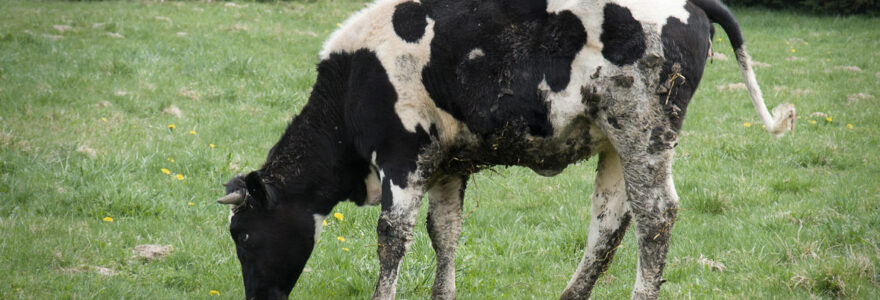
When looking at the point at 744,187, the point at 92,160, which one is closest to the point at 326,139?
the point at 92,160

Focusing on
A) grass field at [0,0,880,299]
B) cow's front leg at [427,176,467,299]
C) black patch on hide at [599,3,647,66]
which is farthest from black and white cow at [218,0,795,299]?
grass field at [0,0,880,299]

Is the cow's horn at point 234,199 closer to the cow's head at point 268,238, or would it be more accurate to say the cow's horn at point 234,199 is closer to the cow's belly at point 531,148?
the cow's head at point 268,238

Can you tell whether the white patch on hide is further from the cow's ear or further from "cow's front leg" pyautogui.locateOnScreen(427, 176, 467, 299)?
the cow's ear

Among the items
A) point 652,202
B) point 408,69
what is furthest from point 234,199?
point 652,202

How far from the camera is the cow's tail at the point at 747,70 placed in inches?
167

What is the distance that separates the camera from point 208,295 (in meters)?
5.46

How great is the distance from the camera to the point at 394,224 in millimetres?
4672

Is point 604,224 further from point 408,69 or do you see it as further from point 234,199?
point 234,199

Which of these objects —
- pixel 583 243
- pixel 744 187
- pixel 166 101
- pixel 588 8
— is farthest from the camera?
pixel 166 101

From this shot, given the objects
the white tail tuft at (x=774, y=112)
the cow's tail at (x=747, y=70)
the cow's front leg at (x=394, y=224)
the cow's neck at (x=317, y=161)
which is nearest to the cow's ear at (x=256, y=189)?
the cow's neck at (x=317, y=161)

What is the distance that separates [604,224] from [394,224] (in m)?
1.38

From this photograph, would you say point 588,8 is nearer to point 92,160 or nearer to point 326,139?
point 326,139

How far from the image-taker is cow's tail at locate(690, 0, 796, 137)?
4.25 meters

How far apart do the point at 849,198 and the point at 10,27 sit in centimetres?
1275
